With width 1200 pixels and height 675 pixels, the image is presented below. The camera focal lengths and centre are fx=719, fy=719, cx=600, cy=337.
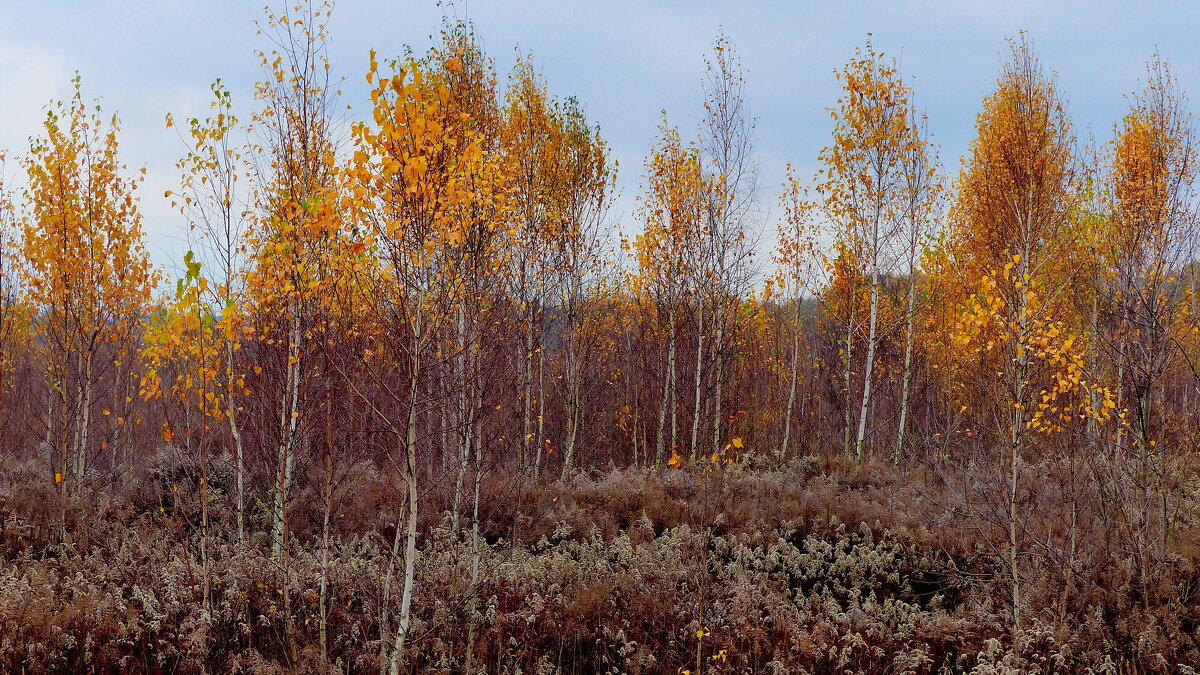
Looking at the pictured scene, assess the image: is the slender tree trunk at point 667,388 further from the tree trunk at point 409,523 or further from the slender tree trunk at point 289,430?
the tree trunk at point 409,523

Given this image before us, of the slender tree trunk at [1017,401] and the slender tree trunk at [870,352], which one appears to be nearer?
the slender tree trunk at [1017,401]

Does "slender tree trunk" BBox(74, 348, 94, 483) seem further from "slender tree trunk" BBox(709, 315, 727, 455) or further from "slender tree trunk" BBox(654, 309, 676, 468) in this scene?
"slender tree trunk" BBox(709, 315, 727, 455)

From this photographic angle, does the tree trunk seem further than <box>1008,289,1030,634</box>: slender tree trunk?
No

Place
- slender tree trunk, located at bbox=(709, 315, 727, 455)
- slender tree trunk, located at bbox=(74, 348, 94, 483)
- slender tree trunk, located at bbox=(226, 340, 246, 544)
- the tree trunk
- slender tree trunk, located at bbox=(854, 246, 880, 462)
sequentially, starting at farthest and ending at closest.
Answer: slender tree trunk, located at bbox=(709, 315, 727, 455)
slender tree trunk, located at bbox=(854, 246, 880, 462)
slender tree trunk, located at bbox=(74, 348, 94, 483)
slender tree trunk, located at bbox=(226, 340, 246, 544)
the tree trunk

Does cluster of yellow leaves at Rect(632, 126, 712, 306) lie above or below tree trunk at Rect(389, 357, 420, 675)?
above

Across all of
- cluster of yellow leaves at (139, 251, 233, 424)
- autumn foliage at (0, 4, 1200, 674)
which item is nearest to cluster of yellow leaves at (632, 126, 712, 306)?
autumn foliage at (0, 4, 1200, 674)

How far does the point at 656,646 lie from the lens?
24.8 feet

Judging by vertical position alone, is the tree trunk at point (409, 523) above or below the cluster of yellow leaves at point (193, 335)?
below

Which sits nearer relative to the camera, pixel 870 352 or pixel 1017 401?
pixel 1017 401

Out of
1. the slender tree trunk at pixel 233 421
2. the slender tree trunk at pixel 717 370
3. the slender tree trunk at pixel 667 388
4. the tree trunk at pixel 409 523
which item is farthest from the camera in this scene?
the slender tree trunk at pixel 667 388

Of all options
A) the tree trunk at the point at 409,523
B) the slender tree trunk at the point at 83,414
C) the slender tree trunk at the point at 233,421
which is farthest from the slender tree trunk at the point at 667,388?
the slender tree trunk at the point at 83,414

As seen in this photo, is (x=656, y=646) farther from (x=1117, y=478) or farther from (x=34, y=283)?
(x=34, y=283)

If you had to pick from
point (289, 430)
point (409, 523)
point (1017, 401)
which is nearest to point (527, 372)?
point (289, 430)

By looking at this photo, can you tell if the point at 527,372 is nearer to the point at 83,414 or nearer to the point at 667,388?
the point at 667,388
